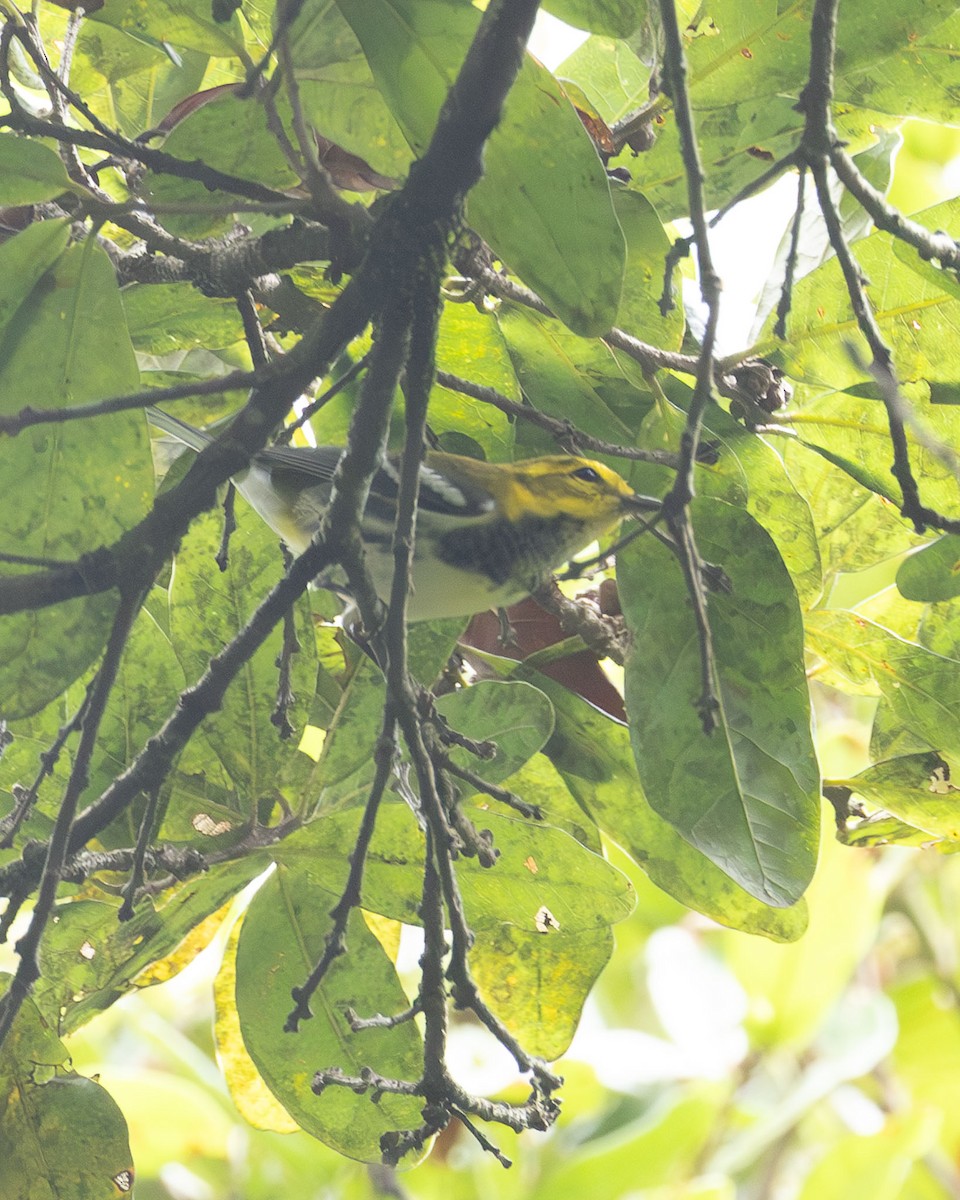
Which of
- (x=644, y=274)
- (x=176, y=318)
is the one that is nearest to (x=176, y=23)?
(x=176, y=318)

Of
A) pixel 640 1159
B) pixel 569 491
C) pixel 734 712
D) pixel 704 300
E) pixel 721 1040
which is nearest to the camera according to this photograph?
pixel 704 300

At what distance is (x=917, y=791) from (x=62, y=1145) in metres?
0.77

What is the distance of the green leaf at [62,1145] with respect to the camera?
0.94 m

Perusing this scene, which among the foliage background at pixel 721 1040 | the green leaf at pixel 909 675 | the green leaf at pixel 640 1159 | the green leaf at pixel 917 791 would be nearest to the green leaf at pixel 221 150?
the foliage background at pixel 721 1040

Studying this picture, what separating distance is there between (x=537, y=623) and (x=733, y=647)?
36 centimetres

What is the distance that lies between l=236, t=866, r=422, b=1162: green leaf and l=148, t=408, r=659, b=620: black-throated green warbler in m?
0.28

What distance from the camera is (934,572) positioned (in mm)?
960

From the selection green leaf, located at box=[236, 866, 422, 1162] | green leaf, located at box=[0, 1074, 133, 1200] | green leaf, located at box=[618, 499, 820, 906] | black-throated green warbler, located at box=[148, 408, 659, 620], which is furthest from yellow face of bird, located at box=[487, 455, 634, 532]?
green leaf, located at box=[0, 1074, 133, 1200]

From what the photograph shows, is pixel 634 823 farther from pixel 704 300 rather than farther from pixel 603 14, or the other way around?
pixel 603 14

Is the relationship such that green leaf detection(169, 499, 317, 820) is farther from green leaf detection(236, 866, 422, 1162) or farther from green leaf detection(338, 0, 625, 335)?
green leaf detection(338, 0, 625, 335)

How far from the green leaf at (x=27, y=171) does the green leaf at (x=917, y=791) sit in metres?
0.81

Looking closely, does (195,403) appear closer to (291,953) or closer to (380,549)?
(380,549)

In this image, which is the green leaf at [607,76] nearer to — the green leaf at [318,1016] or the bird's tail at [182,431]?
the bird's tail at [182,431]

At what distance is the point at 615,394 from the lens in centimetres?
103
